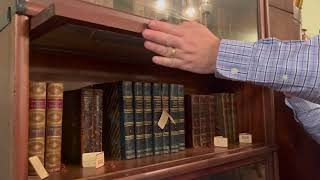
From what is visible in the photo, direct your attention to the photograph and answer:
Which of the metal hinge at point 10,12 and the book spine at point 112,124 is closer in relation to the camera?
the metal hinge at point 10,12

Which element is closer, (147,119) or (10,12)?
(10,12)

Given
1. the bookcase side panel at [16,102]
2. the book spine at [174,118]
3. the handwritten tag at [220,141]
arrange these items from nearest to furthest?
the bookcase side panel at [16,102]
the book spine at [174,118]
the handwritten tag at [220,141]

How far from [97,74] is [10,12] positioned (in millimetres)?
478

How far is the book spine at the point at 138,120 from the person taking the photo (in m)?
0.98

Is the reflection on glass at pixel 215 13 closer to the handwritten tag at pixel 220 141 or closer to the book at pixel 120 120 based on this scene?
the book at pixel 120 120

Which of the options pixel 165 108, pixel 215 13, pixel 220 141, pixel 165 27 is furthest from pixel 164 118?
pixel 215 13

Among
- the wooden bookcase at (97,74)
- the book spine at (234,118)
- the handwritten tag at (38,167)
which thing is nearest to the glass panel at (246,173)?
the wooden bookcase at (97,74)

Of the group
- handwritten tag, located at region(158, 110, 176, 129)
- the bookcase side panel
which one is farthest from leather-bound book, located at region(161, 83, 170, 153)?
the bookcase side panel

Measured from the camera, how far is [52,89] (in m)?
0.79

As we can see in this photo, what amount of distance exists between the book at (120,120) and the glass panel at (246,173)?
0.26m

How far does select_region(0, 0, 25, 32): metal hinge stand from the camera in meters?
0.66

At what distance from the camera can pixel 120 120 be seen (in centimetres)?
95

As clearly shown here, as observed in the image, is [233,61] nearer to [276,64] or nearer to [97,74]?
[276,64]

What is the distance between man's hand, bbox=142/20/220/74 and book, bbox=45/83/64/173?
Answer: 0.24m
